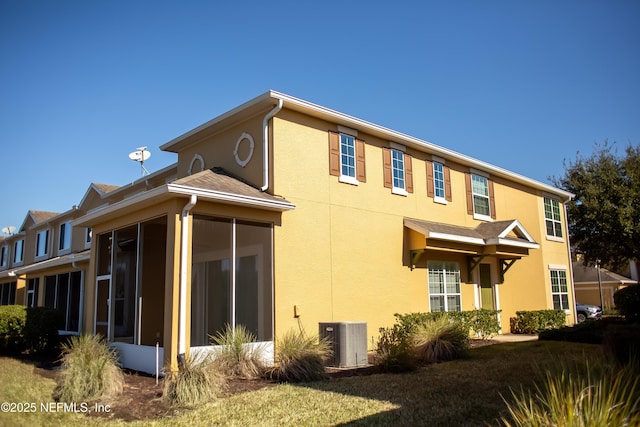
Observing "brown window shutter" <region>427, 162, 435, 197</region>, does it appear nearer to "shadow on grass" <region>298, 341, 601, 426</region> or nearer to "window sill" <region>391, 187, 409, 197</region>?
"window sill" <region>391, 187, 409, 197</region>

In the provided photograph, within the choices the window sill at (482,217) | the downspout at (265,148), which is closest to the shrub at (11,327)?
the downspout at (265,148)

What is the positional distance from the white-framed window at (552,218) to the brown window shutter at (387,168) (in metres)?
11.0

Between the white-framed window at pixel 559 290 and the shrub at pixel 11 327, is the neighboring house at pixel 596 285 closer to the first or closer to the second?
the white-framed window at pixel 559 290

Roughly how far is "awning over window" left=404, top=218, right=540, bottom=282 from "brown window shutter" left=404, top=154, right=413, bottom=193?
109cm

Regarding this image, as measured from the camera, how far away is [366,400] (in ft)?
24.9

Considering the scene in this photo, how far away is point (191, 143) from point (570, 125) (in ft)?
38.3

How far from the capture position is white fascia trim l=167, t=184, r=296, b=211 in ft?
33.6

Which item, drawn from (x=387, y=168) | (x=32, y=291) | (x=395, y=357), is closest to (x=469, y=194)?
(x=387, y=168)

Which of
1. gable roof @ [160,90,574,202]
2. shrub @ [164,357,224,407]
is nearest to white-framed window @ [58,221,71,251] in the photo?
gable roof @ [160,90,574,202]

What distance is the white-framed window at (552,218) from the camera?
75.3 ft

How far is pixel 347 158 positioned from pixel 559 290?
44.8ft

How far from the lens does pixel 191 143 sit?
51.1 feet

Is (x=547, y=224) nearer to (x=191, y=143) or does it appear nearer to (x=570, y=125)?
(x=570, y=125)

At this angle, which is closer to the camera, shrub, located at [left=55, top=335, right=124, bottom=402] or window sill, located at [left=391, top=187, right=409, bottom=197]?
shrub, located at [left=55, top=335, right=124, bottom=402]
